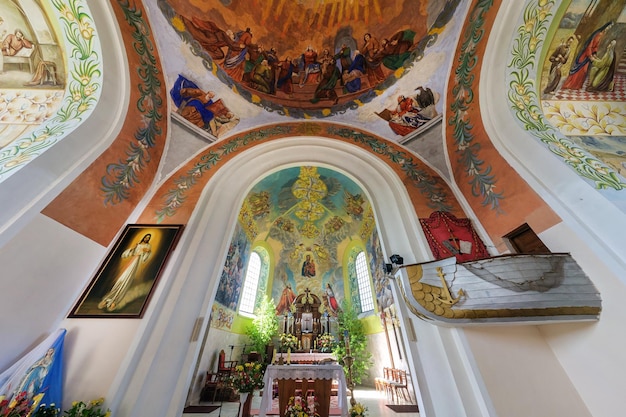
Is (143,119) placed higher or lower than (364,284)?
higher

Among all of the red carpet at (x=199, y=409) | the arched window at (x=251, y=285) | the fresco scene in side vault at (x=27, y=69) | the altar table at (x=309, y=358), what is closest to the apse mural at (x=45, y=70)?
the fresco scene in side vault at (x=27, y=69)

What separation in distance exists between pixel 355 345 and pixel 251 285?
501 centimetres

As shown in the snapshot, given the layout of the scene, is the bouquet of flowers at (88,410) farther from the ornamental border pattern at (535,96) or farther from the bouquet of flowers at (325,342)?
the ornamental border pattern at (535,96)

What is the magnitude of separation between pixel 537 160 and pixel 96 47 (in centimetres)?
822

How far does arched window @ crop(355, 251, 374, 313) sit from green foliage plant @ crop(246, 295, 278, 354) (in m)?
3.92

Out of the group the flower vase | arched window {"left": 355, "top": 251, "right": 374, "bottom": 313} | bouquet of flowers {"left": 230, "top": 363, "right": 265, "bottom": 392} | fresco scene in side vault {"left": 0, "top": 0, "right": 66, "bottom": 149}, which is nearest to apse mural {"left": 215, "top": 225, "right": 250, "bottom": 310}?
bouquet of flowers {"left": 230, "top": 363, "right": 265, "bottom": 392}

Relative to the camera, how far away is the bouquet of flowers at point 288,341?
26.3 feet

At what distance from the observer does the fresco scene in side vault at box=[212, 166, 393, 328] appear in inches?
294

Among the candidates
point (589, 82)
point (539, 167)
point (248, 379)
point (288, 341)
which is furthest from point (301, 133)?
point (288, 341)

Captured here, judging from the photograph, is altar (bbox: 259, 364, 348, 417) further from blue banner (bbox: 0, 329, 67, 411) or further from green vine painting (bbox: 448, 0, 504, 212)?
green vine painting (bbox: 448, 0, 504, 212)

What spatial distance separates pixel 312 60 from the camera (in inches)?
239

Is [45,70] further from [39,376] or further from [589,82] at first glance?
[589,82]

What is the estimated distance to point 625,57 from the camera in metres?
3.76

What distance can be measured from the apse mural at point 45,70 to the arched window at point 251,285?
7.24m
